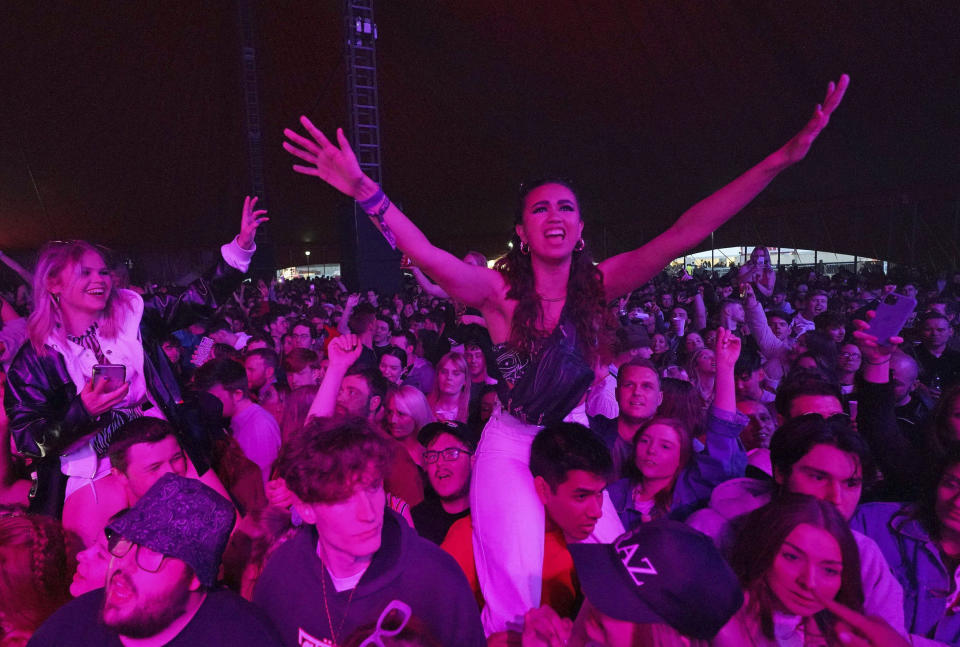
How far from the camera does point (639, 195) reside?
21.1 metres

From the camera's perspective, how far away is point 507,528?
164cm

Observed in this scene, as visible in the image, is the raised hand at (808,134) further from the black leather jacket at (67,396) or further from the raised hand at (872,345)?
the black leather jacket at (67,396)

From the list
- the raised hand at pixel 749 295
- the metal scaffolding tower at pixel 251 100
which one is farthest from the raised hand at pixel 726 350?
the metal scaffolding tower at pixel 251 100

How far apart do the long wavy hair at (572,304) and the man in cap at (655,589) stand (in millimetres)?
614

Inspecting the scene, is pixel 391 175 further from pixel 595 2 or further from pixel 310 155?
pixel 310 155

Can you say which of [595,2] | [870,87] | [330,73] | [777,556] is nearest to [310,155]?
[777,556]

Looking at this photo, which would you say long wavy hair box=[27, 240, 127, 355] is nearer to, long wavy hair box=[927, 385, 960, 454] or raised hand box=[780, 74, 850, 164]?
raised hand box=[780, 74, 850, 164]

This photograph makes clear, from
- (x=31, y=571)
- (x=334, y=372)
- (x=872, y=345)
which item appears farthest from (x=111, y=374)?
(x=872, y=345)

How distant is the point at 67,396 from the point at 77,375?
Result: 0.08 meters

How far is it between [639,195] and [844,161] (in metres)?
6.67

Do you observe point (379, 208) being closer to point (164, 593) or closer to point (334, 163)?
point (334, 163)

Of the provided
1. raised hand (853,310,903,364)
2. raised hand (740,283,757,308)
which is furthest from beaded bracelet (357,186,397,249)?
raised hand (740,283,757,308)

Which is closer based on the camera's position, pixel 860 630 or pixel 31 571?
pixel 860 630

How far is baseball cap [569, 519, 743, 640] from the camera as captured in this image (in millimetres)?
1229
